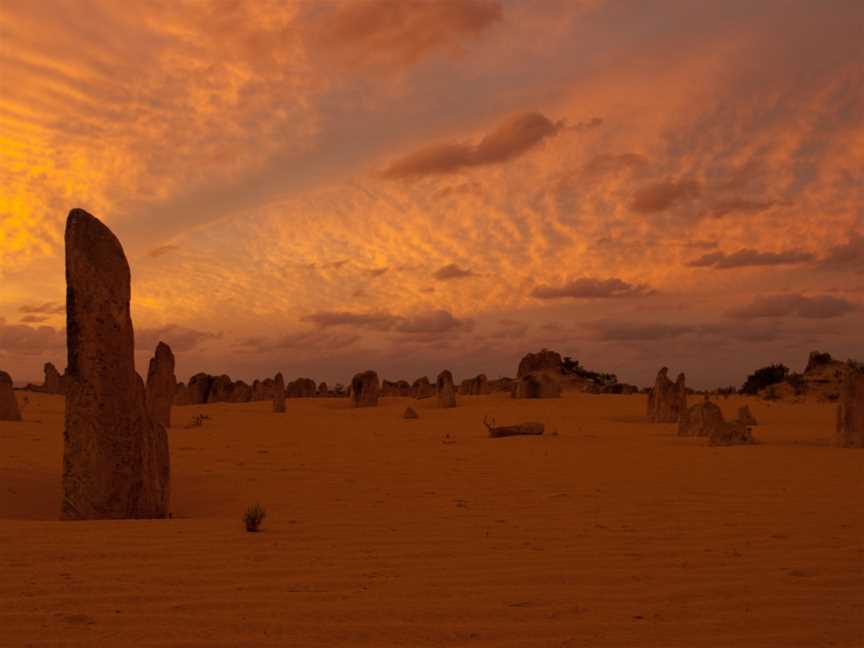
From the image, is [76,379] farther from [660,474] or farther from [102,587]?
[660,474]

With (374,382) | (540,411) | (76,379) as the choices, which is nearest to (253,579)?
(76,379)

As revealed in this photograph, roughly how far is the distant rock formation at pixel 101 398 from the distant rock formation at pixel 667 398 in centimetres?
1572

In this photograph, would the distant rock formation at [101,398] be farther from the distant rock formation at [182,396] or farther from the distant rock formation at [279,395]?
the distant rock formation at [182,396]

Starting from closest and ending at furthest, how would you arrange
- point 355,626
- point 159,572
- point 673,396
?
point 355,626 → point 159,572 → point 673,396

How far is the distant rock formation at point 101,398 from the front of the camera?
6.05m

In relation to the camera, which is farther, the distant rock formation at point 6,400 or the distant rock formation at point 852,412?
the distant rock formation at point 6,400

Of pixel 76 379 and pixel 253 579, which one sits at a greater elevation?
pixel 76 379

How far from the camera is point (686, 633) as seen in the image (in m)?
3.26

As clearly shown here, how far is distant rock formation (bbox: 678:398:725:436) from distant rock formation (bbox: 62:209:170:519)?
965 centimetres

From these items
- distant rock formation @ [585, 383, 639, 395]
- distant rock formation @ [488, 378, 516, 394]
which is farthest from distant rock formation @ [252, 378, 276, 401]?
distant rock formation @ [585, 383, 639, 395]

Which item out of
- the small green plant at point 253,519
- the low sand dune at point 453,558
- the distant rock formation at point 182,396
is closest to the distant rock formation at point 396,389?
the distant rock formation at point 182,396

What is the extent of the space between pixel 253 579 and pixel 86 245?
3.48 metres

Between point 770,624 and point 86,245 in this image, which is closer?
point 770,624

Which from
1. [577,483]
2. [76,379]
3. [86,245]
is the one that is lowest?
[577,483]
